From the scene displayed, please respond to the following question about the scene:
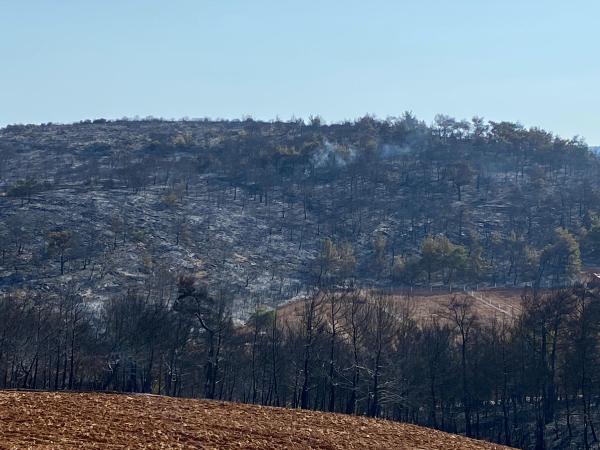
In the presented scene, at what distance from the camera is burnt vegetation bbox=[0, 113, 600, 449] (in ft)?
178

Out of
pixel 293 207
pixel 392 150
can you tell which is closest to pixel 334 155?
pixel 392 150

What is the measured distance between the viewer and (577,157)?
142 meters

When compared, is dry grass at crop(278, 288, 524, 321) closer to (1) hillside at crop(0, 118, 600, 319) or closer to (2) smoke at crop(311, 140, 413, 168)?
(1) hillside at crop(0, 118, 600, 319)

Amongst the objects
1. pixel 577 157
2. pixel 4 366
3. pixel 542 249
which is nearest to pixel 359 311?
pixel 4 366

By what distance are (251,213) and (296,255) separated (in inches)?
630

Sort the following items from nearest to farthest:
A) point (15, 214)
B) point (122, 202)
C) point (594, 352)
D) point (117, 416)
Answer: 1. point (117, 416)
2. point (594, 352)
3. point (15, 214)
4. point (122, 202)

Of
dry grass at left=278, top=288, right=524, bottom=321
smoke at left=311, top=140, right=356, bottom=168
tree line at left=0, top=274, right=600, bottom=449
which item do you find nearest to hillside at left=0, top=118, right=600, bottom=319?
smoke at left=311, top=140, right=356, bottom=168

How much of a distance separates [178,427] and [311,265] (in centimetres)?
7353

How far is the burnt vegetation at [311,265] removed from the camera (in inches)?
2135

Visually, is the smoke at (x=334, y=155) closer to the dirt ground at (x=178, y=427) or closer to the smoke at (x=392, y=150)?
the smoke at (x=392, y=150)

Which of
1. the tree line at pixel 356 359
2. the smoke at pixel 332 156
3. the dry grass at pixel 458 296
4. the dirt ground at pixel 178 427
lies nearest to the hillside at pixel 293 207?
the smoke at pixel 332 156

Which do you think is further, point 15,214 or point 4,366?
point 15,214

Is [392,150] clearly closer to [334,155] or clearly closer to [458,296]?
[334,155]

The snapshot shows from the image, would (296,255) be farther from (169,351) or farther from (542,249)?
(169,351)
